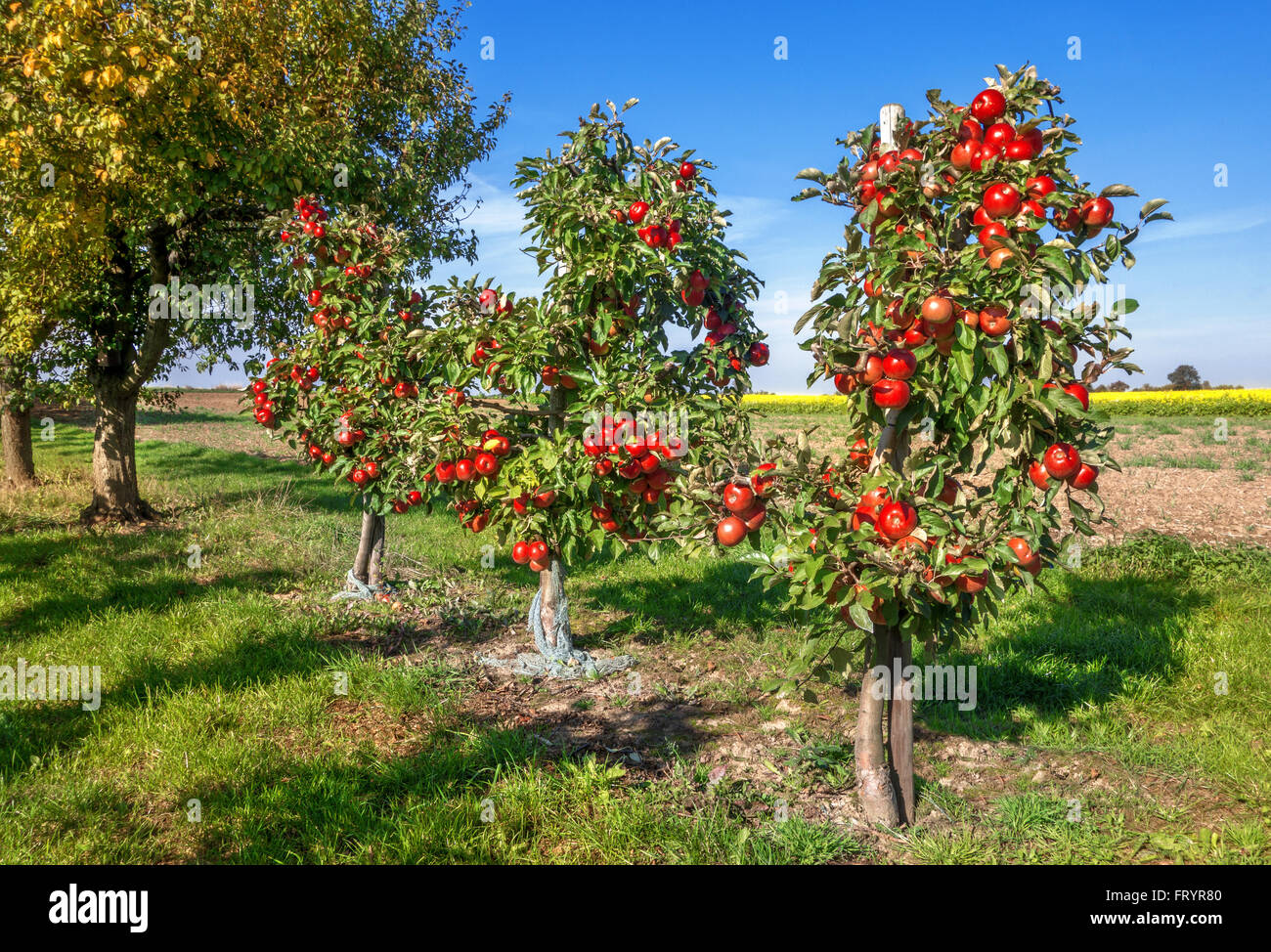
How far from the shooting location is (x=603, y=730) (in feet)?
15.7

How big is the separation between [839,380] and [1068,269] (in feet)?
3.37

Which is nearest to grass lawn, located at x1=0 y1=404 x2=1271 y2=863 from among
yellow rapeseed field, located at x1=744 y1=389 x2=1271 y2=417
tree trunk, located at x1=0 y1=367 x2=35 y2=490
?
tree trunk, located at x1=0 y1=367 x2=35 y2=490

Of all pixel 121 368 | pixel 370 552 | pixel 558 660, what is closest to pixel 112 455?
pixel 121 368

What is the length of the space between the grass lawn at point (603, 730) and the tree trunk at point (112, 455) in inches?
103

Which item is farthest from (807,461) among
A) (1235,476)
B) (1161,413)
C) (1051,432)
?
(1161,413)

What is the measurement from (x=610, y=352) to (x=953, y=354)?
8.43 ft

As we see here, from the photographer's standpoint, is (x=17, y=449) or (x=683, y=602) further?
(x=17, y=449)

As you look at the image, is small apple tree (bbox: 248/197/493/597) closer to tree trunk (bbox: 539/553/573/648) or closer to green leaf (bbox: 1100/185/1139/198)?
tree trunk (bbox: 539/553/573/648)

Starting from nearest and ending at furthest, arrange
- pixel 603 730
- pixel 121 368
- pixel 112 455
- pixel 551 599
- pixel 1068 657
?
pixel 603 730
pixel 1068 657
pixel 551 599
pixel 112 455
pixel 121 368

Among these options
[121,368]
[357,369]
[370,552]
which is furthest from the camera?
[121,368]

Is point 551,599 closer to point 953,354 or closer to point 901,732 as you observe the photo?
point 901,732

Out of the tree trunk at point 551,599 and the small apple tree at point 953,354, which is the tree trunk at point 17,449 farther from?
the small apple tree at point 953,354

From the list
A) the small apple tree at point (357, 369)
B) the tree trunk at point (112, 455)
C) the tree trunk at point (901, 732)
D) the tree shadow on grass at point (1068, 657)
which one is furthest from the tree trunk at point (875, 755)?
the tree trunk at point (112, 455)
